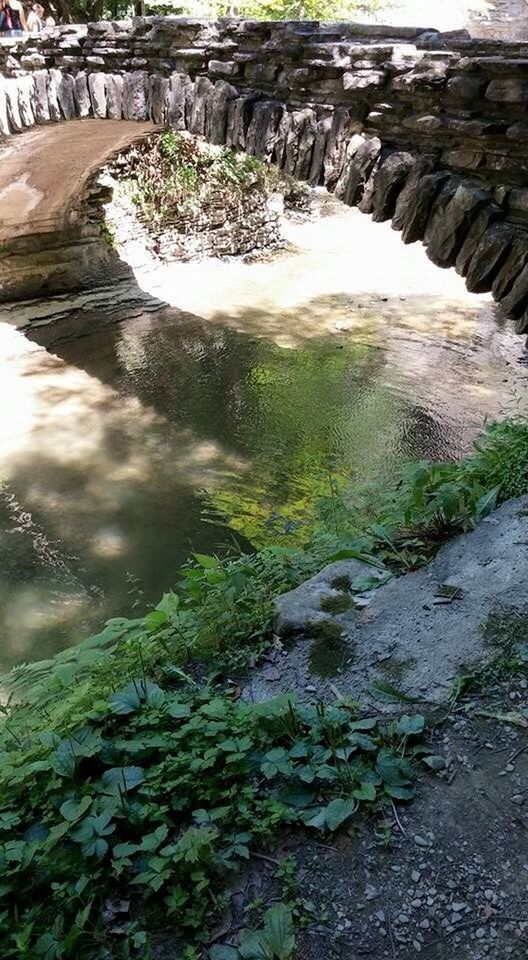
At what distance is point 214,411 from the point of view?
770 cm

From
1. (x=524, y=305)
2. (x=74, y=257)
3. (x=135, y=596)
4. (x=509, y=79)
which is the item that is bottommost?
(x=135, y=596)

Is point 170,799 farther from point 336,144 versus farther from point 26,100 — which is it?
point 26,100

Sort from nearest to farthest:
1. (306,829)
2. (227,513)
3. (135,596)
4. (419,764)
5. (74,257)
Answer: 1. (306,829)
2. (419,764)
3. (135,596)
4. (227,513)
5. (74,257)

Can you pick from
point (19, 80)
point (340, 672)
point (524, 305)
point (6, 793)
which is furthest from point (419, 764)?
point (19, 80)

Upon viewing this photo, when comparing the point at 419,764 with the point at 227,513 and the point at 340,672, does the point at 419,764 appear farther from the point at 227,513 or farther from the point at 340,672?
the point at 227,513

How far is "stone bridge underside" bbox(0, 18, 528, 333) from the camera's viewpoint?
359cm

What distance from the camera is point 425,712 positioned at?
2186mm

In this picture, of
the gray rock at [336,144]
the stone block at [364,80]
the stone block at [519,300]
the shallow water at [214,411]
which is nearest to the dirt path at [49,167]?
the shallow water at [214,411]

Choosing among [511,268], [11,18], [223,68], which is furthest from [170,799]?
[11,18]

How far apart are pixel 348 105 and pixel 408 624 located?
3.56 m

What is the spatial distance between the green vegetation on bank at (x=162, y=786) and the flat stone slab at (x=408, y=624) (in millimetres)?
156

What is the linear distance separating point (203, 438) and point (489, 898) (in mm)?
5786

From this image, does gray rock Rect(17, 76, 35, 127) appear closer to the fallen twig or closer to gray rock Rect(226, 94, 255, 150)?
gray rock Rect(226, 94, 255, 150)

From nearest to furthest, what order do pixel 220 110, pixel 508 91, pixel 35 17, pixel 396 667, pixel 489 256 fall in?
pixel 396 667
pixel 508 91
pixel 489 256
pixel 220 110
pixel 35 17
